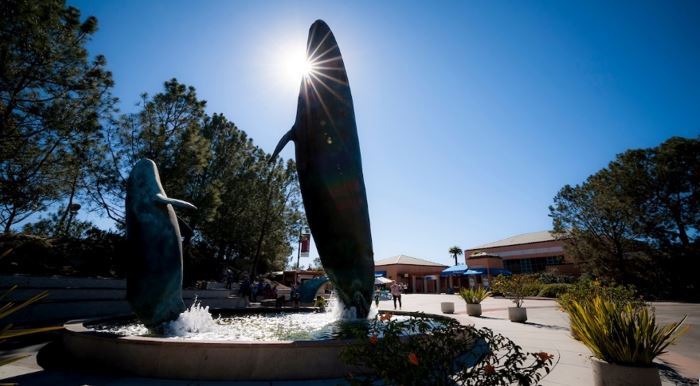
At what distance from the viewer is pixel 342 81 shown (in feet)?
28.9

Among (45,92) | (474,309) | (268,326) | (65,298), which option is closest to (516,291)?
(474,309)

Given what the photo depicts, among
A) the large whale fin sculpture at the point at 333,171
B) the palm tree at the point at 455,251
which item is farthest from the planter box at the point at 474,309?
the palm tree at the point at 455,251

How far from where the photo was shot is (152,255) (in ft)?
20.9

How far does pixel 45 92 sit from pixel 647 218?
40931mm

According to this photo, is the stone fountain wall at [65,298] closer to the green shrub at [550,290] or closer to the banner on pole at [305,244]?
the banner on pole at [305,244]

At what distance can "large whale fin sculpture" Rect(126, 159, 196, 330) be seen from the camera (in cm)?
633

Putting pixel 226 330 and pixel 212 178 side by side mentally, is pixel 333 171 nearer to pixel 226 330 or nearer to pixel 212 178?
pixel 226 330

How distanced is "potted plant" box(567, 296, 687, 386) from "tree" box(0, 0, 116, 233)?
1927cm

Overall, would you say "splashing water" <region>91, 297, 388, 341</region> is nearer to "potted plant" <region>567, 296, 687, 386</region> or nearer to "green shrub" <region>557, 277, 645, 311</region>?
Result: "potted plant" <region>567, 296, 687, 386</region>

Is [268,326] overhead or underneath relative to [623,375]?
underneath

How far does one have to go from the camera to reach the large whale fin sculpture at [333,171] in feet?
26.7

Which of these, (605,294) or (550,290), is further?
(550,290)

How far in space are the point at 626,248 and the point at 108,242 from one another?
38654mm

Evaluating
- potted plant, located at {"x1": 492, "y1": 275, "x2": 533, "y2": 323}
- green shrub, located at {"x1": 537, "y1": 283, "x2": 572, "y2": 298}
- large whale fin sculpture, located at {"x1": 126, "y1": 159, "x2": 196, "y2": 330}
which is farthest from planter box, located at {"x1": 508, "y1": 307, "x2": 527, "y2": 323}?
green shrub, located at {"x1": 537, "y1": 283, "x2": 572, "y2": 298}
